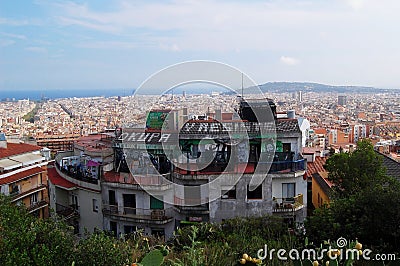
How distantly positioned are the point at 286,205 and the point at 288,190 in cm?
45

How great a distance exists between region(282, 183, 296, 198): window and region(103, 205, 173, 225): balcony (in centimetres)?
292

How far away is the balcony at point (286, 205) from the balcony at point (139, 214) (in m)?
2.65

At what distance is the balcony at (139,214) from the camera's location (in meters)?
11.6

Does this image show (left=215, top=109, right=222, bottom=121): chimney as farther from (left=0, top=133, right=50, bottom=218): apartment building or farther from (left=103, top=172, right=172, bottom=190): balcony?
(left=0, top=133, right=50, bottom=218): apartment building

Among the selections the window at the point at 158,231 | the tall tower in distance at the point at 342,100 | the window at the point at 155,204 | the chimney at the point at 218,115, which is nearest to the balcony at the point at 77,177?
the window at the point at 155,204

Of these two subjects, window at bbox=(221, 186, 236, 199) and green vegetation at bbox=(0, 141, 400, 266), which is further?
window at bbox=(221, 186, 236, 199)

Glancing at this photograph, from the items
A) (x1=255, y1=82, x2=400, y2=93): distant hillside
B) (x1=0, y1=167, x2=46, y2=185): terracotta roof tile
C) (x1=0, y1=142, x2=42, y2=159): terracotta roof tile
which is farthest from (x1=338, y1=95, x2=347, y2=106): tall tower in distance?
(x1=0, y1=167, x2=46, y2=185): terracotta roof tile

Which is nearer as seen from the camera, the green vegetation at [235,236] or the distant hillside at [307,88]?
the green vegetation at [235,236]

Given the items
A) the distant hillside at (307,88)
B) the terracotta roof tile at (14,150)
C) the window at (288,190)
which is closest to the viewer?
the window at (288,190)

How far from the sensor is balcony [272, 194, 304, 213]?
11.2 metres

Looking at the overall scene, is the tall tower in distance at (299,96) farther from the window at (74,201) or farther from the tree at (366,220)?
the tree at (366,220)

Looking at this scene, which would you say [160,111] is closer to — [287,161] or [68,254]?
[287,161]

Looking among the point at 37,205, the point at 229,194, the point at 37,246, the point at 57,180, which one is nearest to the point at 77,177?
the point at 57,180

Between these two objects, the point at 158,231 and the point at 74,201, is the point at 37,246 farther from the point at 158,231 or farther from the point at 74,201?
the point at 74,201
